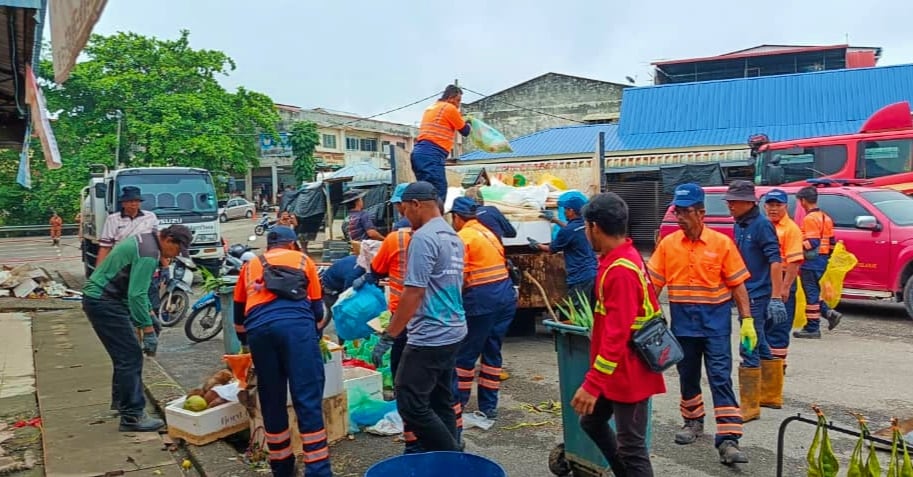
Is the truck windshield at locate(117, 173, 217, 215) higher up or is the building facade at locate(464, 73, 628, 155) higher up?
the building facade at locate(464, 73, 628, 155)

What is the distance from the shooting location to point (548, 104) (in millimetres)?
33625

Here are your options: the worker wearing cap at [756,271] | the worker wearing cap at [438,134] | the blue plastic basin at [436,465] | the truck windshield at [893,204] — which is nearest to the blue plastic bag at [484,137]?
the worker wearing cap at [438,134]

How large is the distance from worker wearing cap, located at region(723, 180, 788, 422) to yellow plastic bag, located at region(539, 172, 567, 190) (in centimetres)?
378

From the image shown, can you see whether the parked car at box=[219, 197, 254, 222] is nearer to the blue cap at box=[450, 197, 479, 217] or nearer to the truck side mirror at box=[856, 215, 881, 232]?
the truck side mirror at box=[856, 215, 881, 232]

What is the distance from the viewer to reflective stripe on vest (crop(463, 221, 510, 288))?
469cm

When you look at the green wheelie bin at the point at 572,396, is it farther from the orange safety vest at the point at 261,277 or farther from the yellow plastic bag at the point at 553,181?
the yellow plastic bag at the point at 553,181

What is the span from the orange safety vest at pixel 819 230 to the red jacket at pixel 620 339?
5.48 m

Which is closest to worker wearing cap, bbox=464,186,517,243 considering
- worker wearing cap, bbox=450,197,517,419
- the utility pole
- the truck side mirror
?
worker wearing cap, bbox=450,197,517,419

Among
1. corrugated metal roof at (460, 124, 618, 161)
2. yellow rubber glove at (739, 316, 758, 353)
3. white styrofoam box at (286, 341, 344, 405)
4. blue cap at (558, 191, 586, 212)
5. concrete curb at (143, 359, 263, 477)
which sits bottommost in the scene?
concrete curb at (143, 359, 263, 477)

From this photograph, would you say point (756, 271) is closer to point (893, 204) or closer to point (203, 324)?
point (893, 204)

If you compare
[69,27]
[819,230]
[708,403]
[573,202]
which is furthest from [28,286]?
[819,230]

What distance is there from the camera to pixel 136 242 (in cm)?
487

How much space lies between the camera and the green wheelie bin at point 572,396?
12.3ft

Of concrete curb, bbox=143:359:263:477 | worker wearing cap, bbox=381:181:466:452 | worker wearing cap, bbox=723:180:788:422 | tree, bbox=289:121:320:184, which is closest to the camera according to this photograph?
worker wearing cap, bbox=381:181:466:452
